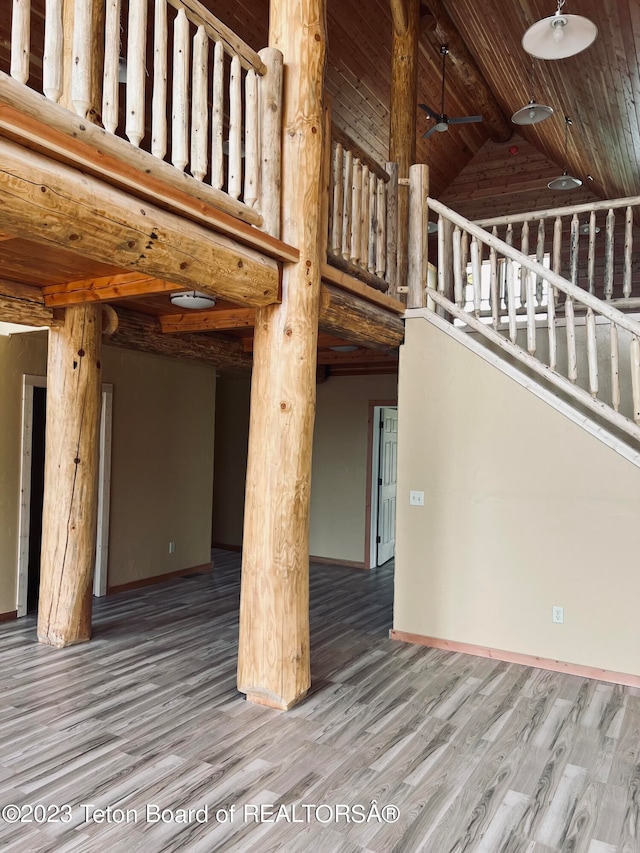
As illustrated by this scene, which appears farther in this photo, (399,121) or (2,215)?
(399,121)

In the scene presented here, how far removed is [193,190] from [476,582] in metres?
3.22

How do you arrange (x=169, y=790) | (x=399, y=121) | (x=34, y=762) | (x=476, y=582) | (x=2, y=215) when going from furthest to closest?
(x=399, y=121) < (x=476, y=582) < (x=34, y=762) < (x=169, y=790) < (x=2, y=215)

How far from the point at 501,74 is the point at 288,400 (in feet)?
19.9

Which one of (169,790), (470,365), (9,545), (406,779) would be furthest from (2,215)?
(9,545)

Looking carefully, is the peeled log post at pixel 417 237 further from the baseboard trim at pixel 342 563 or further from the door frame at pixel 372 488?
the baseboard trim at pixel 342 563

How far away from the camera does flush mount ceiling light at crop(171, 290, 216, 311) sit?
399cm

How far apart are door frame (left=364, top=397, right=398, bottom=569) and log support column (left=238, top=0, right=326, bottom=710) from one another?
164 inches

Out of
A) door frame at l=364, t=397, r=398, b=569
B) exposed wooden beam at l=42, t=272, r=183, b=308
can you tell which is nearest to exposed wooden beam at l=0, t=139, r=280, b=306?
exposed wooden beam at l=42, t=272, r=183, b=308

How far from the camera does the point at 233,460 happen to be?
852cm

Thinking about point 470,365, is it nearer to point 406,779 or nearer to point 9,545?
point 406,779

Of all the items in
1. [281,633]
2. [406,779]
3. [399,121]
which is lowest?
[406,779]

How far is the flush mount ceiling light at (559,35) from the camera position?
3.58m

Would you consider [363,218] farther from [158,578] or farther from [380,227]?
[158,578]

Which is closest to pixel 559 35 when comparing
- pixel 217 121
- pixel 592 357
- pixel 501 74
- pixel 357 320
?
pixel 592 357
